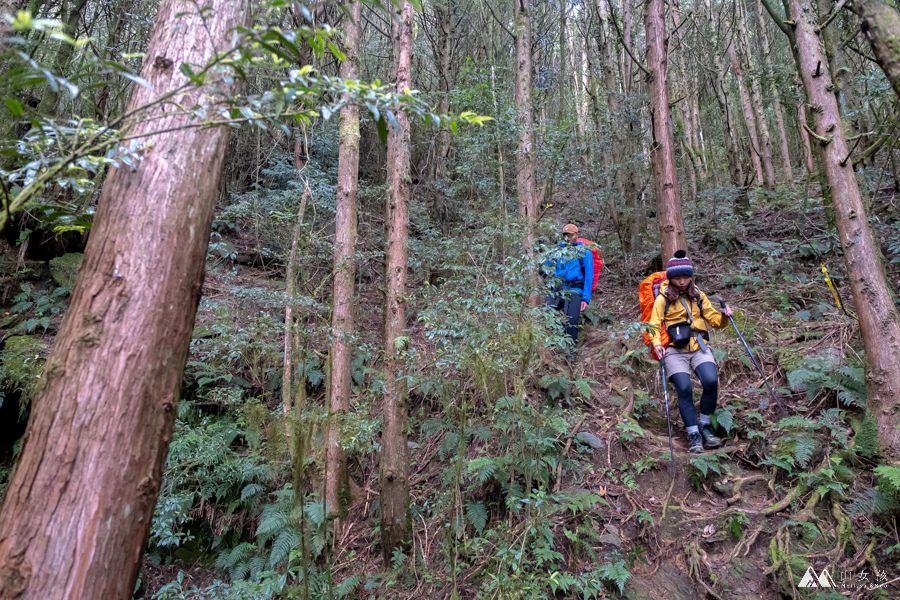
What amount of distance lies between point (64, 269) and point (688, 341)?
1122cm

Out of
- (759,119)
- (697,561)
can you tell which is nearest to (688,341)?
(697,561)

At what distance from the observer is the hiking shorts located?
5.13 m

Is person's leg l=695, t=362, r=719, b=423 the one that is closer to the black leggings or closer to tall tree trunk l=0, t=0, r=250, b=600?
the black leggings

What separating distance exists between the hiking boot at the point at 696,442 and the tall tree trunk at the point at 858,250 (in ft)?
4.77

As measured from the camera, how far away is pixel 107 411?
1633 mm

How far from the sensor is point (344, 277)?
6.21 m

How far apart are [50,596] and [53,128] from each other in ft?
4.93

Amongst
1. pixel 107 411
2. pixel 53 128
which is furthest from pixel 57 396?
pixel 53 128

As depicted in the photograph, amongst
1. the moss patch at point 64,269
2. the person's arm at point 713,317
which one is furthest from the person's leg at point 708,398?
the moss patch at point 64,269

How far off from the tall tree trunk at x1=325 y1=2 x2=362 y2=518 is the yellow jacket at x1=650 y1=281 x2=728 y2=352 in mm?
3684

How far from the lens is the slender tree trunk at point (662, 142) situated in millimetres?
6836

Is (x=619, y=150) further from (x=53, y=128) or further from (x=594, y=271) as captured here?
(x=53, y=128)

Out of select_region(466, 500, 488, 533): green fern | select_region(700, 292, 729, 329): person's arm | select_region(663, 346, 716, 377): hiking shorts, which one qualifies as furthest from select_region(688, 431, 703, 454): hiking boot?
select_region(466, 500, 488, 533): green fern

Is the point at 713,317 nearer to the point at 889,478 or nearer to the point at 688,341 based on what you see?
the point at 688,341
